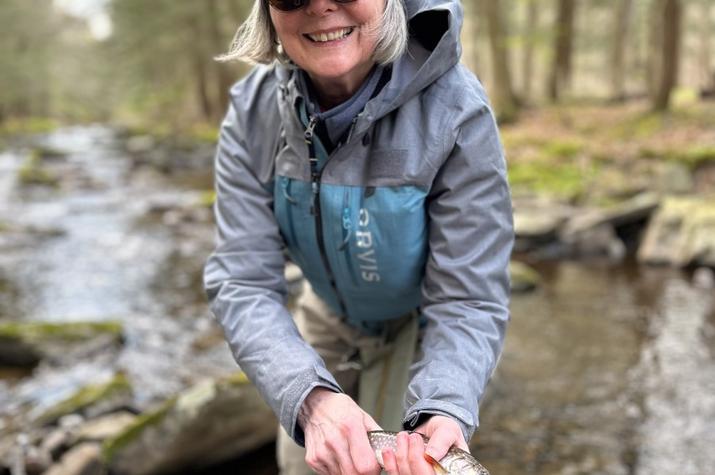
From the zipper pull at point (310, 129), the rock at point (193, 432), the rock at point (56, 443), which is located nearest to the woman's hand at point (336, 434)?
the zipper pull at point (310, 129)

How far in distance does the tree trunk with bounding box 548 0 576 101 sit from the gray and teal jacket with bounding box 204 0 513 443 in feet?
62.2

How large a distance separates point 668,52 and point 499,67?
4960 mm

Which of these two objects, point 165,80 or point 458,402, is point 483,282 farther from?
point 165,80

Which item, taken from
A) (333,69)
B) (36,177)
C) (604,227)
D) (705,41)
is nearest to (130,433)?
(333,69)

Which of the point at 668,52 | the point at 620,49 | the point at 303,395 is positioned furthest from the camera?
the point at 620,49

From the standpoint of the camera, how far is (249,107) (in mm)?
2535

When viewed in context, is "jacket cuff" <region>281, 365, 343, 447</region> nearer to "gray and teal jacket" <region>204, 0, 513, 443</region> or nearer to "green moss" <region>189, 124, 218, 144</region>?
"gray and teal jacket" <region>204, 0, 513, 443</region>

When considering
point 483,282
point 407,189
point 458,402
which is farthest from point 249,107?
point 458,402

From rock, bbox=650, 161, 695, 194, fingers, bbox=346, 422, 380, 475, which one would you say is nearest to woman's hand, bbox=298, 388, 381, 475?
fingers, bbox=346, 422, 380, 475

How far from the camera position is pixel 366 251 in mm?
2346

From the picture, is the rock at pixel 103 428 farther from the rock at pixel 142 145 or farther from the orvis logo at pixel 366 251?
the rock at pixel 142 145

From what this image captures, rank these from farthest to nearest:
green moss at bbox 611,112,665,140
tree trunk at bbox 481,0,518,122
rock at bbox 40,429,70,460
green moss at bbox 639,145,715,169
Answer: tree trunk at bbox 481,0,518,122
green moss at bbox 611,112,665,140
green moss at bbox 639,145,715,169
rock at bbox 40,429,70,460

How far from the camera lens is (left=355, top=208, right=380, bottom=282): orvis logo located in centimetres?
229

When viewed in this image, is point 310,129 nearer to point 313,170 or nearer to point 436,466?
point 313,170
